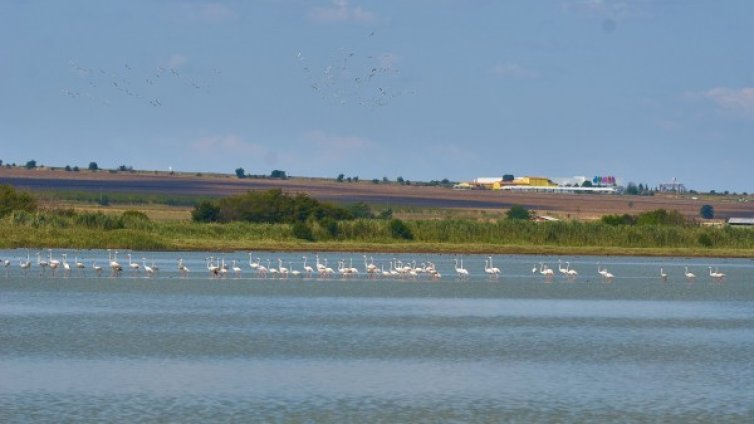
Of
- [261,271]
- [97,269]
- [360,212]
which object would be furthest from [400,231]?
[97,269]

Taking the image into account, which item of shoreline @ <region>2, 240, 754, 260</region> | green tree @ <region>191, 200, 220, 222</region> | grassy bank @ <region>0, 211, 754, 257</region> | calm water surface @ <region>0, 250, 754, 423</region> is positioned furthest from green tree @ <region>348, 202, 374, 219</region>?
calm water surface @ <region>0, 250, 754, 423</region>

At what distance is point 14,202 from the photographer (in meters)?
87.2

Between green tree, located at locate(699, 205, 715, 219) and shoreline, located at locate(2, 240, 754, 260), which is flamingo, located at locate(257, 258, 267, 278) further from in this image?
green tree, located at locate(699, 205, 715, 219)

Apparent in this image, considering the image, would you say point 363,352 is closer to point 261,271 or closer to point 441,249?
point 261,271

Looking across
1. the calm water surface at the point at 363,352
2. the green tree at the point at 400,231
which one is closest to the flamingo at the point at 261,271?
the calm water surface at the point at 363,352

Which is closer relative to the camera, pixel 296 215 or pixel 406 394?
pixel 406 394

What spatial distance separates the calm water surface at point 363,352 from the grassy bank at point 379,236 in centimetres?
2133

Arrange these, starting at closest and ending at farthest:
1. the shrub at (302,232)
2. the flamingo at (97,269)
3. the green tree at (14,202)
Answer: the flamingo at (97,269) < the green tree at (14,202) < the shrub at (302,232)

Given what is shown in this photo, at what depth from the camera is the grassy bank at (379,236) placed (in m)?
80.1

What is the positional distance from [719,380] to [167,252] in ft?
170

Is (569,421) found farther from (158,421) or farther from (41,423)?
(41,423)

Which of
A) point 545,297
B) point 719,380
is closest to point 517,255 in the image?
point 545,297

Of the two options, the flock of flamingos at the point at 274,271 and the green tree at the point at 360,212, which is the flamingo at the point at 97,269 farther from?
the green tree at the point at 360,212

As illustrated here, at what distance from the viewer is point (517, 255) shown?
87438 mm
